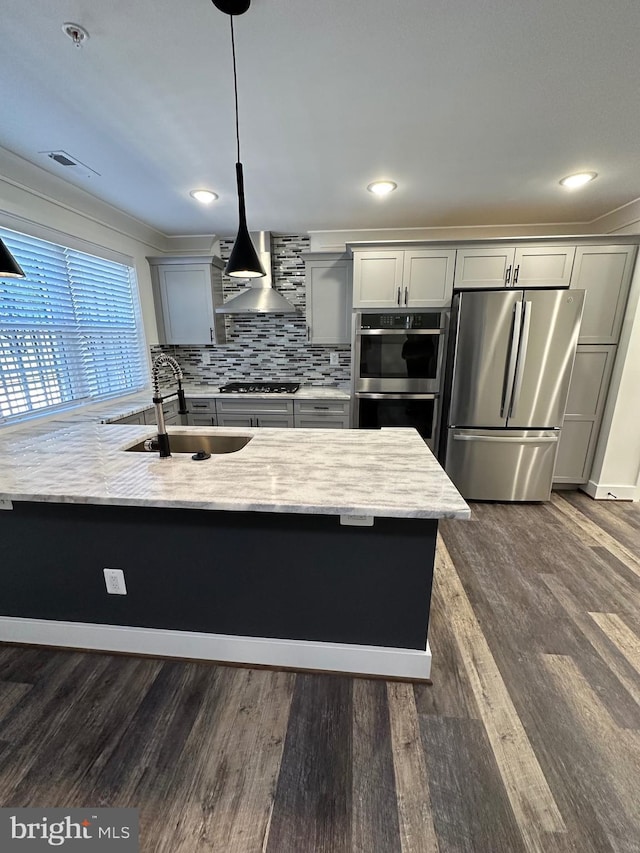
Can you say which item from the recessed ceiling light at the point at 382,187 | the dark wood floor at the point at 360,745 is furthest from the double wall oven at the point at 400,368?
the dark wood floor at the point at 360,745

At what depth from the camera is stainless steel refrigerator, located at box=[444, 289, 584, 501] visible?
278cm

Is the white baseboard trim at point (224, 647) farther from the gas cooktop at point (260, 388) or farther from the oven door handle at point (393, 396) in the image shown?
the gas cooktop at point (260, 388)

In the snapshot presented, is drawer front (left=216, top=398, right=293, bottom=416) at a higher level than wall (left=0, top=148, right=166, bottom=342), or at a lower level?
lower

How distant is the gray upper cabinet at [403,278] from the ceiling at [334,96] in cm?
54

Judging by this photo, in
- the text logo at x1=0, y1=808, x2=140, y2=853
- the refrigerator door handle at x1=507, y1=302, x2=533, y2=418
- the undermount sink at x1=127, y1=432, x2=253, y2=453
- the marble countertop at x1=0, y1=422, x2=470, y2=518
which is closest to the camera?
the text logo at x1=0, y1=808, x2=140, y2=853

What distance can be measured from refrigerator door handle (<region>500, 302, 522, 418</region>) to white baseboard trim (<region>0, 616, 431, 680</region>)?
85.3 inches

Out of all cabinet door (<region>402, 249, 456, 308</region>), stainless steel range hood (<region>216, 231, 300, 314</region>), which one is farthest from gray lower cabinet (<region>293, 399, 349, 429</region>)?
cabinet door (<region>402, 249, 456, 308</region>)

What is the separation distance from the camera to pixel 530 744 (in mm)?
1266

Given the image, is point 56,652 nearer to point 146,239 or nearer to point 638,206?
point 146,239

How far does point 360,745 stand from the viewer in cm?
125

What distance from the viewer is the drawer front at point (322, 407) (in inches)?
138

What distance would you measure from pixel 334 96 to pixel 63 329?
8.05 ft

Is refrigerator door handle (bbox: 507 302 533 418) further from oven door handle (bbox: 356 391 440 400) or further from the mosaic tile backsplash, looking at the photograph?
the mosaic tile backsplash

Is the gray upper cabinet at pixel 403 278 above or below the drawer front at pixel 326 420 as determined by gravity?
above
